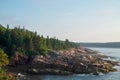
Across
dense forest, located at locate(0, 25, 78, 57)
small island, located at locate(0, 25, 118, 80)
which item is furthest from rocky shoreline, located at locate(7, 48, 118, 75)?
dense forest, located at locate(0, 25, 78, 57)

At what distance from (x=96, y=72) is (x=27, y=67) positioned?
1081 inches

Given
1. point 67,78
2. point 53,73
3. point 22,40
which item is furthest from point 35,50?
point 67,78

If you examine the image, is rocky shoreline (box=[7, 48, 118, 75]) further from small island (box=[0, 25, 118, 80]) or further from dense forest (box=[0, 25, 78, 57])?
dense forest (box=[0, 25, 78, 57])

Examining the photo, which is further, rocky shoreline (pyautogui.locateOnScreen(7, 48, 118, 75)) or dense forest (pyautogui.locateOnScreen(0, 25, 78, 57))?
dense forest (pyautogui.locateOnScreen(0, 25, 78, 57))

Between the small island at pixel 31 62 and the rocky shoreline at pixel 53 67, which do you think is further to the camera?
the small island at pixel 31 62

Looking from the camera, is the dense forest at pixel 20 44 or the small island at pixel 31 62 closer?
the small island at pixel 31 62

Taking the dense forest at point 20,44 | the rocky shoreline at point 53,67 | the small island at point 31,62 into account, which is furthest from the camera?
the dense forest at point 20,44

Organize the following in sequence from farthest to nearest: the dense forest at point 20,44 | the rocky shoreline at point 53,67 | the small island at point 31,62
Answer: the dense forest at point 20,44, the small island at point 31,62, the rocky shoreline at point 53,67

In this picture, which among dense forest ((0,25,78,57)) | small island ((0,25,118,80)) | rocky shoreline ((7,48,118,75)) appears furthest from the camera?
dense forest ((0,25,78,57))

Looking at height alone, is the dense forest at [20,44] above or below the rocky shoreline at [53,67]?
above

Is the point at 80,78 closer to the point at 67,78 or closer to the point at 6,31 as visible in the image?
the point at 67,78

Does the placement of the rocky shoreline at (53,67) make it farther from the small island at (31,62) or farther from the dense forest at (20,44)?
the dense forest at (20,44)

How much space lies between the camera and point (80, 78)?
108m

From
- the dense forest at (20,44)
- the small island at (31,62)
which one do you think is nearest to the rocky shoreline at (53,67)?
the small island at (31,62)
